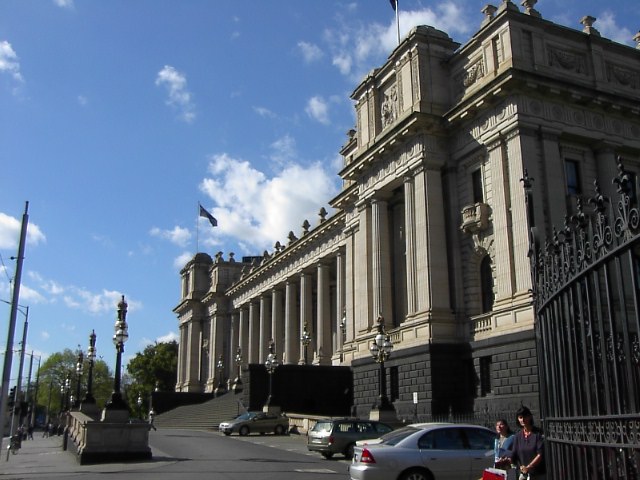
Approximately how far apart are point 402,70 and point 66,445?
1059 inches

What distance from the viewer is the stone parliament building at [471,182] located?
31.9 m

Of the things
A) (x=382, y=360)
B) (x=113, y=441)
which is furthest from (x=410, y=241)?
(x=113, y=441)

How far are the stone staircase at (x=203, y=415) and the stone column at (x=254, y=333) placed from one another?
9330 millimetres

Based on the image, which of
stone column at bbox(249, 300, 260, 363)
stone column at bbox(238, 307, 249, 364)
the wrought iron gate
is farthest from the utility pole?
stone column at bbox(238, 307, 249, 364)

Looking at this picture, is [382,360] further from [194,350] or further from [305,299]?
[194,350]

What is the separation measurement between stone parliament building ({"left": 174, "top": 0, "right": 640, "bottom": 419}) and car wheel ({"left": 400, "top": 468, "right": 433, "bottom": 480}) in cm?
1499

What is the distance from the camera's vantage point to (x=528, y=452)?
28.6ft

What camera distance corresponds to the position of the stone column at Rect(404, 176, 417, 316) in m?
36.3

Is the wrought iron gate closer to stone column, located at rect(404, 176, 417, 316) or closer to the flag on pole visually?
stone column, located at rect(404, 176, 417, 316)

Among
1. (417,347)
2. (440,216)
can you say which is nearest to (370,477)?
(417,347)

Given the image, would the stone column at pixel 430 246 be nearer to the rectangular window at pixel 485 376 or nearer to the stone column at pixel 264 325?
the rectangular window at pixel 485 376

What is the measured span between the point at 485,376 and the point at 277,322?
123 ft

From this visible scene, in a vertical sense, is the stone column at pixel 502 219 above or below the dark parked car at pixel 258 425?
above

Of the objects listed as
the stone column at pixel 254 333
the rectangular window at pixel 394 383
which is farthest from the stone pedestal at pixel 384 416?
the stone column at pixel 254 333
